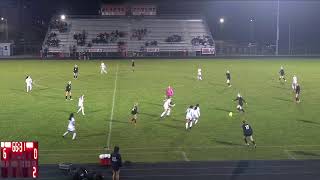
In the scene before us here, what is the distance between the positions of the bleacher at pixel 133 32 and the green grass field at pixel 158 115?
1005 inches

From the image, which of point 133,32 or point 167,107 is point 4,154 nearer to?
point 167,107

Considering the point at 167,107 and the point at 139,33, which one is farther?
the point at 139,33

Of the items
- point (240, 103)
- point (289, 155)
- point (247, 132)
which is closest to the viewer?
point (289, 155)

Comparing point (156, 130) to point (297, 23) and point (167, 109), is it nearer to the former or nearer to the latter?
point (167, 109)

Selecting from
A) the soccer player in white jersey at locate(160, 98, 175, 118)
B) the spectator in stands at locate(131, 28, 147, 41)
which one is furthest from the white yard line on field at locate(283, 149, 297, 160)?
the spectator in stands at locate(131, 28, 147, 41)

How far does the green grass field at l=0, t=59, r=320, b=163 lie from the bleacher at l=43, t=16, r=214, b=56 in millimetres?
25527

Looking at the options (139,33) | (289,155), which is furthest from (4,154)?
(139,33)

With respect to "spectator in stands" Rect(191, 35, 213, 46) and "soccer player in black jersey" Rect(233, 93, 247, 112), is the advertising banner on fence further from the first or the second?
"soccer player in black jersey" Rect(233, 93, 247, 112)

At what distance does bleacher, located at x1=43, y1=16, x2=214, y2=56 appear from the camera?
278ft

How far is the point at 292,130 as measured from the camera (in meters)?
29.1

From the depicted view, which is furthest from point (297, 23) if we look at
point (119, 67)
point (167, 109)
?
point (167, 109)
